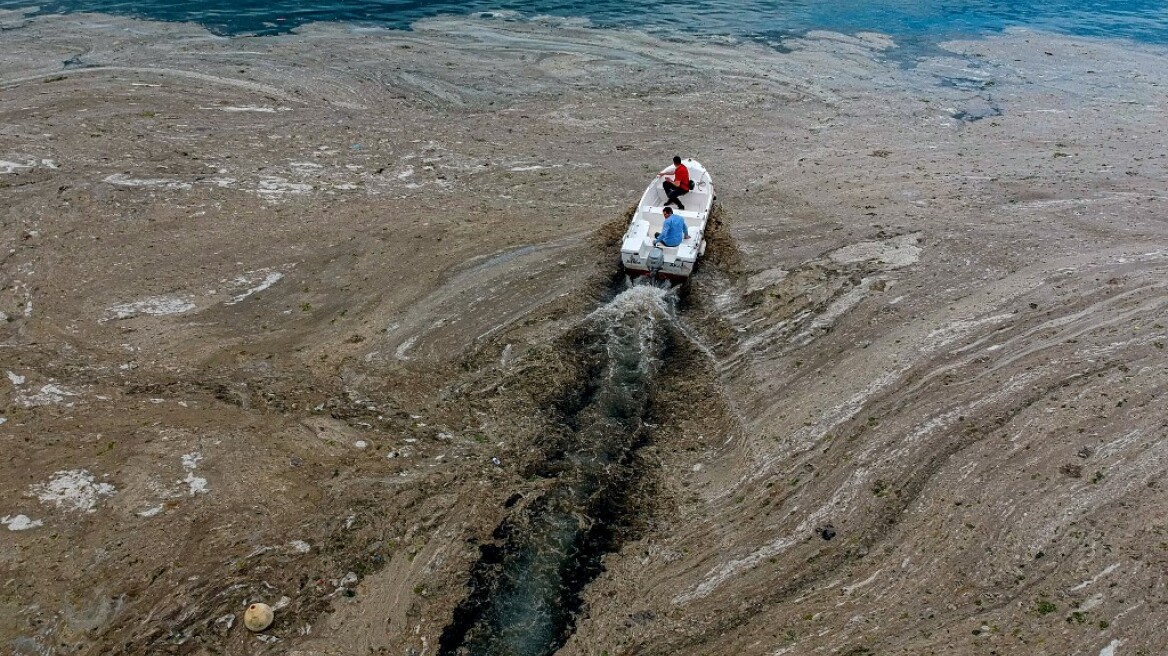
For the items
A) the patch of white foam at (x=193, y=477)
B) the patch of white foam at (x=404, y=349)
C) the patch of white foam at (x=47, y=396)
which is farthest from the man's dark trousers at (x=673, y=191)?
the patch of white foam at (x=47, y=396)

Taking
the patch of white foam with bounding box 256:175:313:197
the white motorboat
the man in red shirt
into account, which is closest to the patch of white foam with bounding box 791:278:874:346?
the white motorboat

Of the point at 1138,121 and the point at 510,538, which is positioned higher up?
the point at 1138,121

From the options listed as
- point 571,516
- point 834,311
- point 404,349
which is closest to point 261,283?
point 404,349

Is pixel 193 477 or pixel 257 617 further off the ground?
pixel 193 477

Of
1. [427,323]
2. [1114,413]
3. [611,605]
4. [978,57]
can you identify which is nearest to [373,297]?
[427,323]

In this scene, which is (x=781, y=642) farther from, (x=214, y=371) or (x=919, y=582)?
(x=214, y=371)

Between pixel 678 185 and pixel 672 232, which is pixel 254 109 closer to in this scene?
pixel 678 185

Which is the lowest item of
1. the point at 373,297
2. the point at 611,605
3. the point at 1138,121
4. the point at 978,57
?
the point at 611,605

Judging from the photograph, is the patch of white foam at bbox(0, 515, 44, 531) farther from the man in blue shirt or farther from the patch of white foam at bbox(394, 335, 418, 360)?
the man in blue shirt
